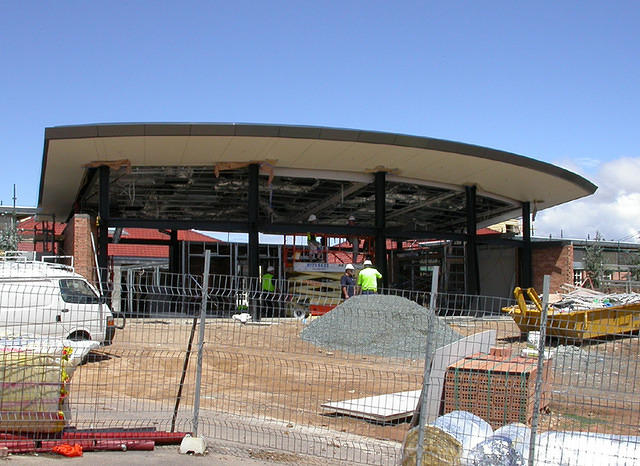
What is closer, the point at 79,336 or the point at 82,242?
the point at 79,336

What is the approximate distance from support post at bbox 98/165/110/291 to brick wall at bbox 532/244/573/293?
19408mm

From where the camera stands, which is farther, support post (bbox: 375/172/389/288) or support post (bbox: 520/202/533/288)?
support post (bbox: 520/202/533/288)

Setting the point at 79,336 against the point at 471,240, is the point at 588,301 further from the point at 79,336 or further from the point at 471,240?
the point at 79,336

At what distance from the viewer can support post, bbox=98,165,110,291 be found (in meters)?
21.3

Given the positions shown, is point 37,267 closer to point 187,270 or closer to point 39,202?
point 187,270

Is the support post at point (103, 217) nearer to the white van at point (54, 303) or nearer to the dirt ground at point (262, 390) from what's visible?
the white van at point (54, 303)

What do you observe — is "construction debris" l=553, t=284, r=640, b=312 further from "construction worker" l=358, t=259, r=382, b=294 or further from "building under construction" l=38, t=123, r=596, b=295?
"building under construction" l=38, t=123, r=596, b=295

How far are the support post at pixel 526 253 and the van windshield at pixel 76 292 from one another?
74.1 feet

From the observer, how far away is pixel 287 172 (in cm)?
2381

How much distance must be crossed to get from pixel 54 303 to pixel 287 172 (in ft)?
42.2

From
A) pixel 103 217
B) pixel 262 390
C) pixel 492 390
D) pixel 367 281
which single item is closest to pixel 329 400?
pixel 262 390

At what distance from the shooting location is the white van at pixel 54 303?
11500 millimetres

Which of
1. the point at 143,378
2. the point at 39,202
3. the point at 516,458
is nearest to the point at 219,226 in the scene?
the point at 143,378

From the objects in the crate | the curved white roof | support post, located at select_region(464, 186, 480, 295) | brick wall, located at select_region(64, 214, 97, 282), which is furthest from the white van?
support post, located at select_region(464, 186, 480, 295)
